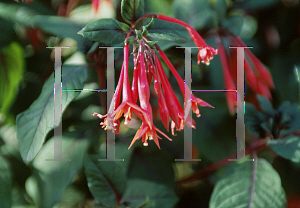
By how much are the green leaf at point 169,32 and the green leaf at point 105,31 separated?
2.2 inches

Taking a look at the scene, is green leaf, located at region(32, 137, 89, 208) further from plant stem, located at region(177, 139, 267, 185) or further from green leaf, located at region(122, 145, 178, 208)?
plant stem, located at region(177, 139, 267, 185)

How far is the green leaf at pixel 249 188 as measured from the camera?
1.49ft

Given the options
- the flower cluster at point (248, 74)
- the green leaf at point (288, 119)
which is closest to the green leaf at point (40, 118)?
the flower cluster at point (248, 74)

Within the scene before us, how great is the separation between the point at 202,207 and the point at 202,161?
0.36 ft

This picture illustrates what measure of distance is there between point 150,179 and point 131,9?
1.18ft

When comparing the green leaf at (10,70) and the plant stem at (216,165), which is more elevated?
the green leaf at (10,70)

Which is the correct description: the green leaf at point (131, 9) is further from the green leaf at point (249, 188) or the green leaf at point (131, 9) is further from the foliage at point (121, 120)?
the green leaf at point (249, 188)

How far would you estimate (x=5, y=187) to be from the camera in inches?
17.9

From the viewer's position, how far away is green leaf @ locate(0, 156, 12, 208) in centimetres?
44

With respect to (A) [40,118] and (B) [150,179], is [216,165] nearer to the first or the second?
(B) [150,179]

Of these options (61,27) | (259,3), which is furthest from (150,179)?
(259,3)

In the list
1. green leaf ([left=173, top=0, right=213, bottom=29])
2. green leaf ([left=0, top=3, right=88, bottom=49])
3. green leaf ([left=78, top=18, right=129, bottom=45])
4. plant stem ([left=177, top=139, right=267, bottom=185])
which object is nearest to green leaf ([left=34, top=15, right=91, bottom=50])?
green leaf ([left=0, top=3, right=88, bottom=49])

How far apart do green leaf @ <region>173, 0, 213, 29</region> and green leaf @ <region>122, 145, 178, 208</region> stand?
11.9 inches

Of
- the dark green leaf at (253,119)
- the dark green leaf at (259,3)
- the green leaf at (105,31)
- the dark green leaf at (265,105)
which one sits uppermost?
the dark green leaf at (259,3)
